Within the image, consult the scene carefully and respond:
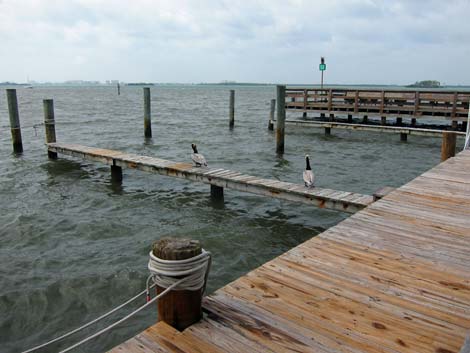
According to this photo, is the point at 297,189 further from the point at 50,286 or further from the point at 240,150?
the point at 240,150

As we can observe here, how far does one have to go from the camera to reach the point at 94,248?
298 inches

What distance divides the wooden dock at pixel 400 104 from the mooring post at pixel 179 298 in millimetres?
20649

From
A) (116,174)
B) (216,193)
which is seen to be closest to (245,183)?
(216,193)

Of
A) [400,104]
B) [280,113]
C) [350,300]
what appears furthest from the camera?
[400,104]

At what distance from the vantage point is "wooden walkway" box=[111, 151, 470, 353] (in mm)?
2742

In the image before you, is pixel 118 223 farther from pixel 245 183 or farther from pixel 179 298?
pixel 179 298

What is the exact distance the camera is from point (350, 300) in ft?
10.9

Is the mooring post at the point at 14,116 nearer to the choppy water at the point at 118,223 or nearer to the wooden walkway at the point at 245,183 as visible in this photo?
the choppy water at the point at 118,223

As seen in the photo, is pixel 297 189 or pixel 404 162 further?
pixel 404 162

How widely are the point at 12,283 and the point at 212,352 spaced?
16.2 feet

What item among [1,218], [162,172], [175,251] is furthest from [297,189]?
[1,218]

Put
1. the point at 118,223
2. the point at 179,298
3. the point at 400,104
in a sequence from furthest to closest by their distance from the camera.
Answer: the point at 400,104
the point at 118,223
the point at 179,298

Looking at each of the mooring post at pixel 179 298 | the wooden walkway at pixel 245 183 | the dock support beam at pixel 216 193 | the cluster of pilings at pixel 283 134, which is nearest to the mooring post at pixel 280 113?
the cluster of pilings at pixel 283 134

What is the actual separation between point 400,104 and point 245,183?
1703 cm
